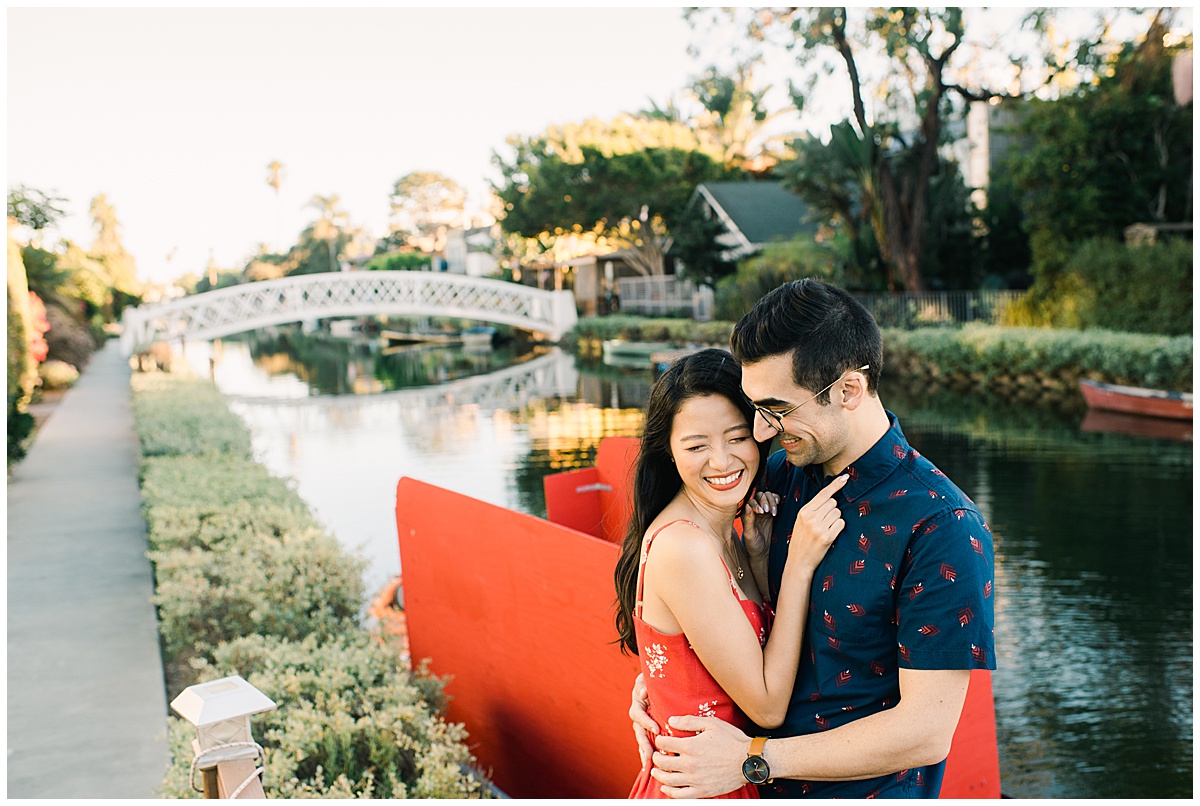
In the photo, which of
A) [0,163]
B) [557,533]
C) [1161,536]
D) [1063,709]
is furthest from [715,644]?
[1161,536]

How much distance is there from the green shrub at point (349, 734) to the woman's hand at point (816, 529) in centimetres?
176

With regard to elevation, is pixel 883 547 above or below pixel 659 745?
above

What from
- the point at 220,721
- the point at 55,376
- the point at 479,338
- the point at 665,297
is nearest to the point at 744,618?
the point at 220,721

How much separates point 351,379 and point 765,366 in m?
24.1

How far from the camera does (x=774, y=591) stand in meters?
1.96

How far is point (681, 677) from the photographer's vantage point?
6.05ft

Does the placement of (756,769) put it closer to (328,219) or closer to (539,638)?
(539,638)

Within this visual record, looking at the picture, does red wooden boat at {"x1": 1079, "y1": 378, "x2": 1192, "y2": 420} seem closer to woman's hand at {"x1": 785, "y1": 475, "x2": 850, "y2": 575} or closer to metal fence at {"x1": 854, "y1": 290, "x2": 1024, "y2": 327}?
metal fence at {"x1": 854, "y1": 290, "x2": 1024, "y2": 327}

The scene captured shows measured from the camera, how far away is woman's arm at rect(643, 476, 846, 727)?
1736 mm

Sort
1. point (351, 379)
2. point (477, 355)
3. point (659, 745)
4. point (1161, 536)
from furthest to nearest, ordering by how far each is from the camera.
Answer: point (477, 355) → point (351, 379) → point (1161, 536) → point (659, 745)

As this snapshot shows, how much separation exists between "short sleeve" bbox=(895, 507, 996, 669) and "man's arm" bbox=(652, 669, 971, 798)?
0.14ft

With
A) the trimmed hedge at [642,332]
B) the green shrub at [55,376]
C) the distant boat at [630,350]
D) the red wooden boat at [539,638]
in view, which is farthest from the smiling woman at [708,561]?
the distant boat at [630,350]

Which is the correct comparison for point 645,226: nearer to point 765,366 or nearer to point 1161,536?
point 1161,536

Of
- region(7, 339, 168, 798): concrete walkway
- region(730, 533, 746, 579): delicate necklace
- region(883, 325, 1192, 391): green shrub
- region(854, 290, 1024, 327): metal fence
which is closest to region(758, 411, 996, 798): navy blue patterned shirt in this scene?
region(730, 533, 746, 579): delicate necklace
